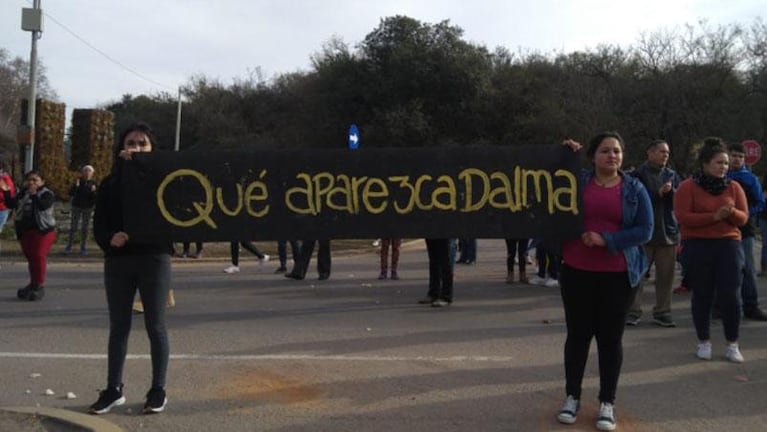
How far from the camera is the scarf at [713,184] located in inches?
238

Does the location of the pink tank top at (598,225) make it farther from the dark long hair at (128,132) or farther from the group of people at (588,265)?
the dark long hair at (128,132)

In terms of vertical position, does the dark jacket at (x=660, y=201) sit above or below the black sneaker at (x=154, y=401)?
above

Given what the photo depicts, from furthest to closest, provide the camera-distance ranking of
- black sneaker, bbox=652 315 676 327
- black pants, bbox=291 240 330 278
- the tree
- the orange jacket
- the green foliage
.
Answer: the tree, the green foliage, black pants, bbox=291 240 330 278, black sneaker, bbox=652 315 676 327, the orange jacket

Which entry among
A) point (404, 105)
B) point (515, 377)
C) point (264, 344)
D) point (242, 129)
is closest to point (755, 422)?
point (515, 377)

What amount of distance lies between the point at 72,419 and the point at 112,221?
4.26 feet

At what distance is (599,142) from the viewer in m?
4.59

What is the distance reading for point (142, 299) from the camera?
4699mm

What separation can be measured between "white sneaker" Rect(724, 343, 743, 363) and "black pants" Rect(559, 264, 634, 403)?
2174mm

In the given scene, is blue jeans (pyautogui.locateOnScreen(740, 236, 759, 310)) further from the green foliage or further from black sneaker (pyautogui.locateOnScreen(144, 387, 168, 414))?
the green foliage

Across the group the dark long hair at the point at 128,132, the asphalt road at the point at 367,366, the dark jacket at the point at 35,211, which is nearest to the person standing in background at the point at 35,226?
the dark jacket at the point at 35,211

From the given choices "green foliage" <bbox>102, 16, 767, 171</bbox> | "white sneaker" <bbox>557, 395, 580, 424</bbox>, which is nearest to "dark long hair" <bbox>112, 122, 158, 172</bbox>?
"white sneaker" <bbox>557, 395, 580, 424</bbox>

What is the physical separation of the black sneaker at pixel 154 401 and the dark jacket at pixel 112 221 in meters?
0.93

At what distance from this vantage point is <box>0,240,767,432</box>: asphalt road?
471 cm

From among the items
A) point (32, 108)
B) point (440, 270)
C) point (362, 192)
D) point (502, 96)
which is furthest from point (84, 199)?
point (502, 96)
